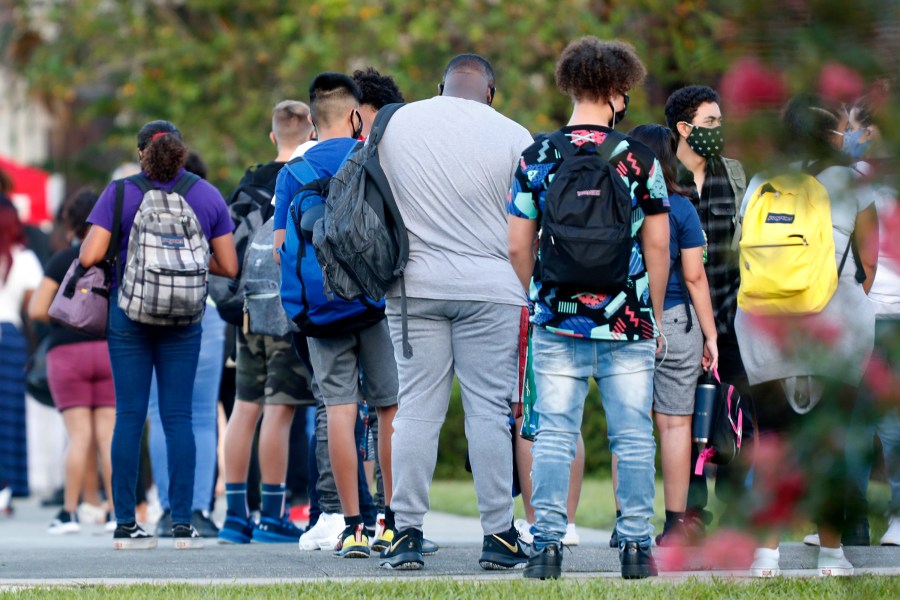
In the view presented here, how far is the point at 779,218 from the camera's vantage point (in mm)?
5402

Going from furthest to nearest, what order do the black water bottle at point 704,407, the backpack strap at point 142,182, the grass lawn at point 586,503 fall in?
the grass lawn at point 586,503 → the backpack strap at point 142,182 → the black water bottle at point 704,407

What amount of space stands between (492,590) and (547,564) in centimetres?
43

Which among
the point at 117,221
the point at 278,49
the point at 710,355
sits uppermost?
the point at 278,49

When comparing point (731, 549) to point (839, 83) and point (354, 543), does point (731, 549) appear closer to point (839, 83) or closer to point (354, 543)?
point (839, 83)

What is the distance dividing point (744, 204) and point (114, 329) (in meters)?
3.20

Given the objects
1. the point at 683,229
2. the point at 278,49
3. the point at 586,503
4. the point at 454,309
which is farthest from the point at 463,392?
the point at 278,49

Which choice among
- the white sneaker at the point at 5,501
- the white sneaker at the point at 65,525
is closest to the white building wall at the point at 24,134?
the white sneaker at the point at 5,501

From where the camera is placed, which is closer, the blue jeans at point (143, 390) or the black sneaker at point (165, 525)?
the blue jeans at point (143, 390)

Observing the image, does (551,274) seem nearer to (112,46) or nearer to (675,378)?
(675,378)

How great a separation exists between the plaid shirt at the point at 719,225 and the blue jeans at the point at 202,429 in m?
3.12

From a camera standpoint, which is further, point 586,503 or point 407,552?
point 586,503

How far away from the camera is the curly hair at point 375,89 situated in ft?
23.7

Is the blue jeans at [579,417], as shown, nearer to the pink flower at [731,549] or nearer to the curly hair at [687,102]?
the curly hair at [687,102]

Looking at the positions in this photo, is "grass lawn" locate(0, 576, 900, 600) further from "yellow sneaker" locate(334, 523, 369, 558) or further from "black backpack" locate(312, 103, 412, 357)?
"yellow sneaker" locate(334, 523, 369, 558)
